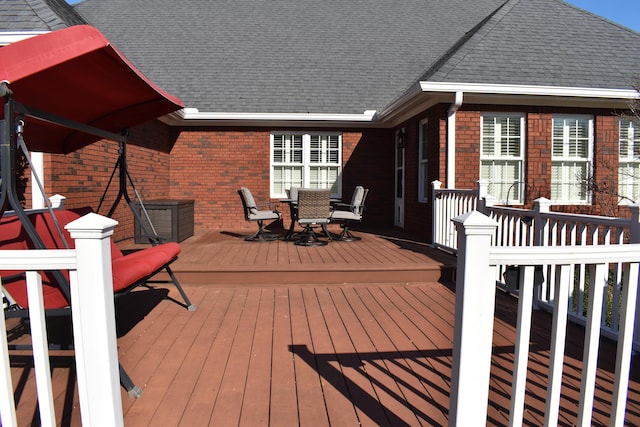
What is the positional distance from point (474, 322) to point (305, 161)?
27.3 ft

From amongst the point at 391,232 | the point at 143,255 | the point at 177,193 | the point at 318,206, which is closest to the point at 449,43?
the point at 391,232

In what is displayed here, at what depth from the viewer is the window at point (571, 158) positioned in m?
7.38

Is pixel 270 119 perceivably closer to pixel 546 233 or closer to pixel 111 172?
pixel 111 172

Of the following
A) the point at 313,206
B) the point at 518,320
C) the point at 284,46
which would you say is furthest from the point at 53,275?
the point at 284,46

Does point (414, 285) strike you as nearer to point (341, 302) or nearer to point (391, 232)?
point (341, 302)

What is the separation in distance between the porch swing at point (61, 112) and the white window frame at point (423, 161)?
5.01 m

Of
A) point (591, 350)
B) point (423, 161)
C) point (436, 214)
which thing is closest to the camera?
point (591, 350)

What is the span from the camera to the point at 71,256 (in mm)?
1577

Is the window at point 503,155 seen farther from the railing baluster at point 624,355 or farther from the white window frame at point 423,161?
the railing baluster at point 624,355

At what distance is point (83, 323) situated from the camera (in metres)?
1.60

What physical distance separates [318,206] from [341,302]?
2849 mm

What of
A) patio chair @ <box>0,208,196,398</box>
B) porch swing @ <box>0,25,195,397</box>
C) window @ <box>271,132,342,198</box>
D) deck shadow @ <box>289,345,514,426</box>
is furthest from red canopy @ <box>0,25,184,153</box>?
window @ <box>271,132,342,198</box>

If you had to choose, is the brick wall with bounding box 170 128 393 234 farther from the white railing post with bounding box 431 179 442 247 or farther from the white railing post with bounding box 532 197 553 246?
the white railing post with bounding box 532 197 553 246

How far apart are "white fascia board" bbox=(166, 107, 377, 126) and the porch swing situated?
16.1 feet
